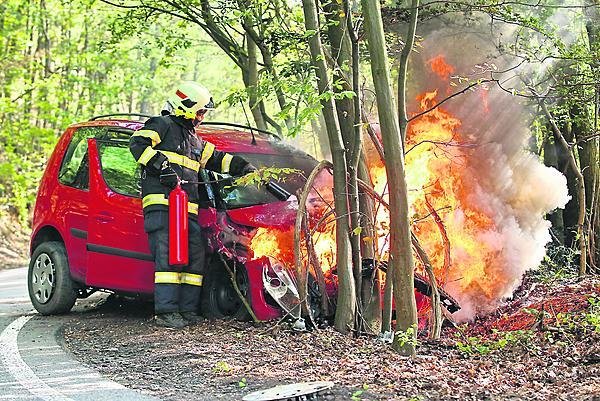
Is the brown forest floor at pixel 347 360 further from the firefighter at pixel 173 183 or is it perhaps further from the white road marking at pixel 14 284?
the white road marking at pixel 14 284

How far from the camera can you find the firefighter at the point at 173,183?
792 cm

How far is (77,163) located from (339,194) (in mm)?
3222

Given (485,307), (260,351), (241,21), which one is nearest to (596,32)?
(485,307)

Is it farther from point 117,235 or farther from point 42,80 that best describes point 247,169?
point 42,80

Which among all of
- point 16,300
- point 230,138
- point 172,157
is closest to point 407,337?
point 172,157

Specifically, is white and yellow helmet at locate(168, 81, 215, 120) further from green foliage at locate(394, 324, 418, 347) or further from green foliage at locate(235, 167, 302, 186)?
green foliage at locate(394, 324, 418, 347)

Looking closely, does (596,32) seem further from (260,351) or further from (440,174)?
(260,351)

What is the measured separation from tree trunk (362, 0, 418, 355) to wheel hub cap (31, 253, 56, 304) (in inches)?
167

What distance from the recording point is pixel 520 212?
409 inches

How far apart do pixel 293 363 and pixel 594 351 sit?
234cm

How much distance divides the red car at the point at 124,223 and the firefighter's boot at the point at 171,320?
376 mm

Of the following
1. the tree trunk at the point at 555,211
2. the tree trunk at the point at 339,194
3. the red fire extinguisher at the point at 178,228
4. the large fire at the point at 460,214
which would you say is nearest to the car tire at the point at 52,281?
the red fire extinguisher at the point at 178,228

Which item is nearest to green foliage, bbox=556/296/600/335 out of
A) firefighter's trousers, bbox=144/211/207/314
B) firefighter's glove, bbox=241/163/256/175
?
firefighter's glove, bbox=241/163/256/175

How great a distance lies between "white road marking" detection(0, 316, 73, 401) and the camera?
5602 mm
